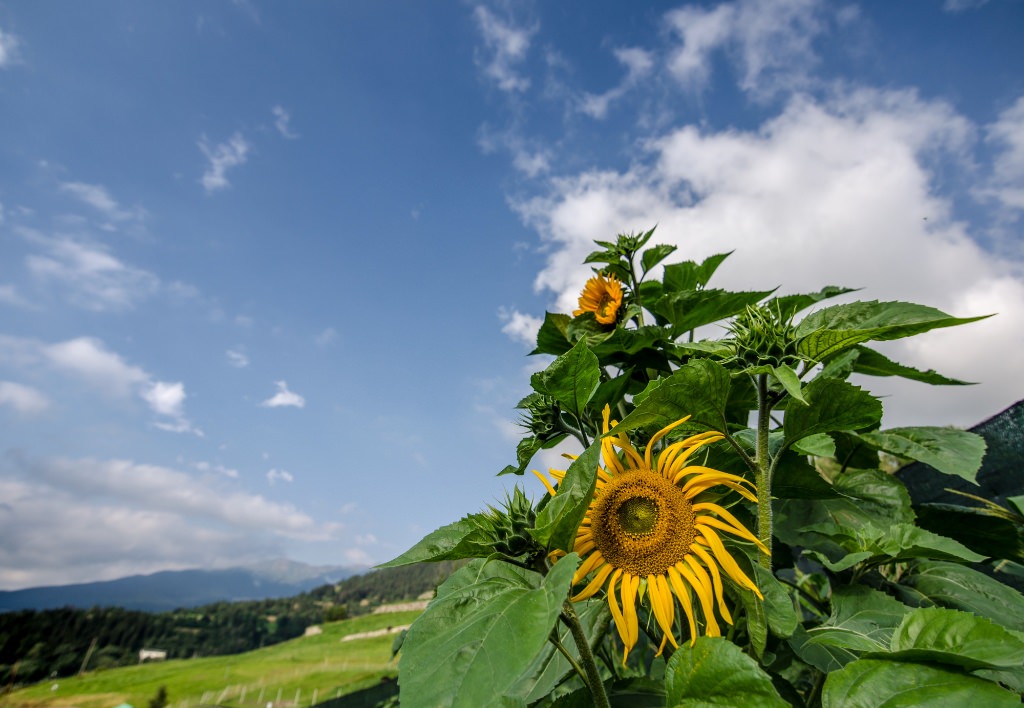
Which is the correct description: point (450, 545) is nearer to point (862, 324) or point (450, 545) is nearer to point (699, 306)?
point (862, 324)

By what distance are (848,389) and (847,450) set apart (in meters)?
0.70

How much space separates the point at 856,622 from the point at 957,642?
0.33 meters

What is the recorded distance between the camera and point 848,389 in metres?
0.81

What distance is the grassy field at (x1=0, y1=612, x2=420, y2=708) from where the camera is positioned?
22891 millimetres

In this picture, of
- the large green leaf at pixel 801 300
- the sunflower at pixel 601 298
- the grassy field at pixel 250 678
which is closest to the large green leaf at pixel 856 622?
the large green leaf at pixel 801 300

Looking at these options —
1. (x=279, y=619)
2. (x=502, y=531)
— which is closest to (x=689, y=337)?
(x=502, y=531)

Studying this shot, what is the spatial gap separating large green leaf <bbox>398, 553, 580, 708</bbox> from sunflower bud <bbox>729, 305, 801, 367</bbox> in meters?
0.45

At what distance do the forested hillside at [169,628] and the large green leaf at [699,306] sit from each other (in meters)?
25.7

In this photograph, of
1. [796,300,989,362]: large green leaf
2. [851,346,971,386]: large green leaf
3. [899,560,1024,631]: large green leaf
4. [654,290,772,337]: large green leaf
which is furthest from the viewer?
[654,290,772,337]: large green leaf

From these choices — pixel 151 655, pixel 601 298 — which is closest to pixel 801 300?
pixel 601 298

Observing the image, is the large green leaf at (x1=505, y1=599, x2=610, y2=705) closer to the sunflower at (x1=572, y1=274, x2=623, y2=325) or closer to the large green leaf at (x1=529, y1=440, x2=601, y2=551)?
the large green leaf at (x1=529, y1=440, x2=601, y2=551)

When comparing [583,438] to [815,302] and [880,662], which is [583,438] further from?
[815,302]

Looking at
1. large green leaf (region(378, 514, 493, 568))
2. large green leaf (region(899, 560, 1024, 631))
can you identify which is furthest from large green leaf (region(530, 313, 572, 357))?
large green leaf (region(899, 560, 1024, 631))

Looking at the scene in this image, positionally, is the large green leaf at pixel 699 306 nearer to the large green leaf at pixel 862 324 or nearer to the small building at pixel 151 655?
the large green leaf at pixel 862 324
